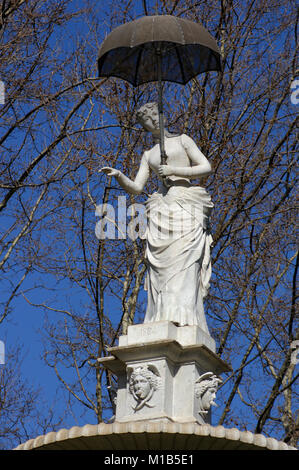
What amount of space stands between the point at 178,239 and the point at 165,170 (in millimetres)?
714

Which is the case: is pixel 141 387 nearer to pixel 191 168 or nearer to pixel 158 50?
pixel 191 168

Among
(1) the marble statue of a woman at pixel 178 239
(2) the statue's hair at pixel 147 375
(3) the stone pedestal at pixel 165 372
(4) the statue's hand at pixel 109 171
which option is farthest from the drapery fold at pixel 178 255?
(2) the statue's hair at pixel 147 375

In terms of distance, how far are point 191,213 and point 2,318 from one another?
5.78 meters

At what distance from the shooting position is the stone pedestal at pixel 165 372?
9406mm

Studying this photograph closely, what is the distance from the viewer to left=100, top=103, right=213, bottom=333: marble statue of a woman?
10016mm

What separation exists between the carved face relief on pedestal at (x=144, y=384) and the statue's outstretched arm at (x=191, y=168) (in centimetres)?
205

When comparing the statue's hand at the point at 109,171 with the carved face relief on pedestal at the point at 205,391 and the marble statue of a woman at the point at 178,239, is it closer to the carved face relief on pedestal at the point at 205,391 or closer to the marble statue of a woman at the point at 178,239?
the marble statue of a woman at the point at 178,239

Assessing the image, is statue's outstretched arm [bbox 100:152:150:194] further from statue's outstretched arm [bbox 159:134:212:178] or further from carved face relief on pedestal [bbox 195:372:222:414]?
carved face relief on pedestal [bbox 195:372:222:414]

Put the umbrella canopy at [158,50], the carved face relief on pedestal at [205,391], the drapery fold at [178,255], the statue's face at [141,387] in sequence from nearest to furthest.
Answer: the statue's face at [141,387] → the carved face relief on pedestal at [205,391] → the drapery fold at [178,255] → the umbrella canopy at [158,50]

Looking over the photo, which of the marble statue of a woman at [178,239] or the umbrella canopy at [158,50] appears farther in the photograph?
the umbrella canopy at [158,50]

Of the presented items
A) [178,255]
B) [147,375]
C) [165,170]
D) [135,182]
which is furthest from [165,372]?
[135,182]

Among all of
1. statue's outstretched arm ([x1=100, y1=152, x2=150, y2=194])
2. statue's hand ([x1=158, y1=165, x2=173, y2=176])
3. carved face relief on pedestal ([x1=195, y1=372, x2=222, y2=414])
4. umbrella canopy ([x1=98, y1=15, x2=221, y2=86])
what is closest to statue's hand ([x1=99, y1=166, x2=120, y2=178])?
statue's outstretched arm ([x1=100, y1=152, x2=150, y2=194])

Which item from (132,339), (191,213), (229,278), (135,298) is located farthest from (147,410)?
(229,278)

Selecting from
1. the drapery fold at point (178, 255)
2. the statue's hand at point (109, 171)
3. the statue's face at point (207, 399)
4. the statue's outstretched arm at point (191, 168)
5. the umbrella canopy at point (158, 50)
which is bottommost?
the statue's face at point (207, 399)
